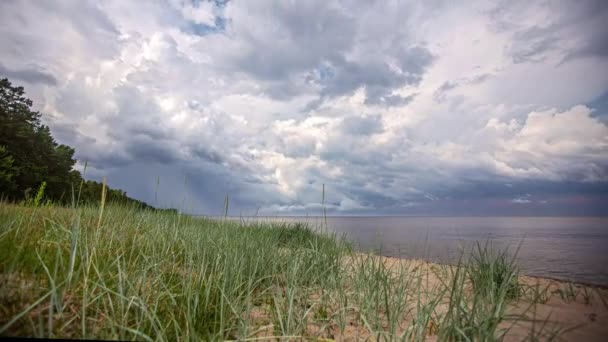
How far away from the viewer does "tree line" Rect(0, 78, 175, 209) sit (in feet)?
23.3

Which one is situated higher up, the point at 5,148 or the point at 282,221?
the point at 5,148

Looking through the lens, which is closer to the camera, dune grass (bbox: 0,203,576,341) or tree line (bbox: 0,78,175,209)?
dune grass (bbox: 0,203,576,341)

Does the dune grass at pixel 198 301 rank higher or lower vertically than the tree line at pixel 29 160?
lower

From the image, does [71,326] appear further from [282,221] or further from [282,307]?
[282,221]

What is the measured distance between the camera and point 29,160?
1183 cm

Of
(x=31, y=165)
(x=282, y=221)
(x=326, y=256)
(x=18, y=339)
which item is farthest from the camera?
(x=31, y=165)

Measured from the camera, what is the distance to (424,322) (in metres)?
1.91

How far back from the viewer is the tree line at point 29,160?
23.3 ft

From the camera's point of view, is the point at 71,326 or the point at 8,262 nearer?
the point at 71,326

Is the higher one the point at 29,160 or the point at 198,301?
the point at 29,160

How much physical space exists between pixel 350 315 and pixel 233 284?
1099mm

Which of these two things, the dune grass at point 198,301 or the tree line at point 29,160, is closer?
the dune grass at point 198,301

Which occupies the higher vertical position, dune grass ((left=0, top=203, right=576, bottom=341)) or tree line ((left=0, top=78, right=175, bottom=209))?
tree line ((left=0, top=78, right=175, bottom=209))

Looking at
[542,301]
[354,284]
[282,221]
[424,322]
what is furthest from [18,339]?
[282,221]
